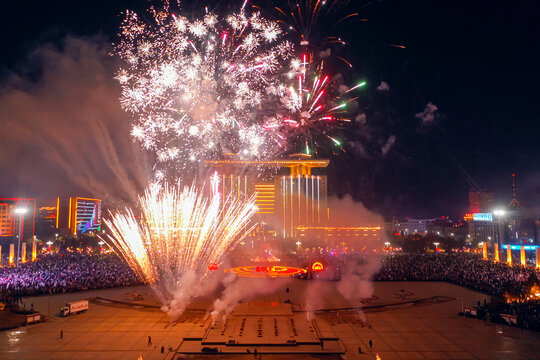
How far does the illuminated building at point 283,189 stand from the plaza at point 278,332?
160 feet

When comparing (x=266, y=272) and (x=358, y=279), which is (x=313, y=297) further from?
(x=358, y=279)

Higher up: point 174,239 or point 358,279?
point 174,239

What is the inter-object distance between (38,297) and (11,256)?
15.6 metres

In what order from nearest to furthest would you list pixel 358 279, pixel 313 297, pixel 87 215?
pixel 313 297 → pixel 358 279 → pixel 87 215

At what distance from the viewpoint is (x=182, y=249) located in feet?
82.9

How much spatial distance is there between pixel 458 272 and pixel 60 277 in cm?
2980

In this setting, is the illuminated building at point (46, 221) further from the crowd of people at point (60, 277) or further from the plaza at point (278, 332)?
the plaza at point (278, 332)

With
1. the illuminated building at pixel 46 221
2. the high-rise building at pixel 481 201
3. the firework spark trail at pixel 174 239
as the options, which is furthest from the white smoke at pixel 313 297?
the high-rise building at pixel 481 201

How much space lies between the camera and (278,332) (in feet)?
55.4

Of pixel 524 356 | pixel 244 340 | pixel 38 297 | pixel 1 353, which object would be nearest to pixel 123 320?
pixel 1 353

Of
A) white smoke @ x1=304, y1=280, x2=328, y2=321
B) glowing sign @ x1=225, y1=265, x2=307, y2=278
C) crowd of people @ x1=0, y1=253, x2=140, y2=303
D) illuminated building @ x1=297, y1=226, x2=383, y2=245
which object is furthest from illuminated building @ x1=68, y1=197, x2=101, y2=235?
white smoke @ x1=304, y1=280, x2=328, y2=321

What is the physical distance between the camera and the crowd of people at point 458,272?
2577 centimetres

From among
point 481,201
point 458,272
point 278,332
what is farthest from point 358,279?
point 481,201

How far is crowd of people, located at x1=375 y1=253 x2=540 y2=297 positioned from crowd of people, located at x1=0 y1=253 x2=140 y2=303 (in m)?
20.5
